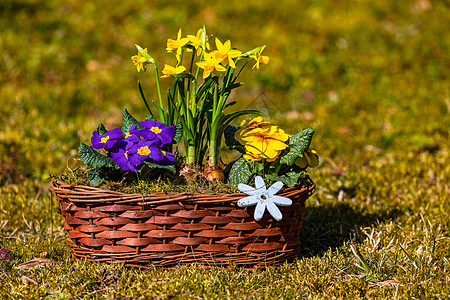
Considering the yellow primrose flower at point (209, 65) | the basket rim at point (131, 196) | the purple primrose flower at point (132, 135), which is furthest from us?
the purple primrose flower at point (132, 135)

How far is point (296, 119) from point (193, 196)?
11.4 feet

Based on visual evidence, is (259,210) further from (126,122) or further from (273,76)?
(273,76)

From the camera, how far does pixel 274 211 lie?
103 inches

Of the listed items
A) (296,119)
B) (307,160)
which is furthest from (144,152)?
(296,119)

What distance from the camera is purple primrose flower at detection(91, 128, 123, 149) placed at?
2724 millimetres

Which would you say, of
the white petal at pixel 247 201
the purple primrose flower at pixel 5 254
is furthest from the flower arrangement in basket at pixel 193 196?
the purple primrose flower at pixel 5 254

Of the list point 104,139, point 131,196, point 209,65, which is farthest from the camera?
point 104,139

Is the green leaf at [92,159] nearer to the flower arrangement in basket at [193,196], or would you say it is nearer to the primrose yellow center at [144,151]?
the flower arrangement in basket at [193,196]

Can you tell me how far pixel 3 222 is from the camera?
3.58 meters

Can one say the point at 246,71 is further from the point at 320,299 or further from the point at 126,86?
the point at 320,299

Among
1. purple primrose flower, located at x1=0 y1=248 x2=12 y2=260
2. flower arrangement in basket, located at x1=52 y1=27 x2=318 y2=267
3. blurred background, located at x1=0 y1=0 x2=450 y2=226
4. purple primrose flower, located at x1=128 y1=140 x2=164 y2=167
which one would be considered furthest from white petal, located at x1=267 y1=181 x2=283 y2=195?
purple primrose flower, located at x1=0 y1=248 x2=12 y2=260

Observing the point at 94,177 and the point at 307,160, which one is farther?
the point at 307,160

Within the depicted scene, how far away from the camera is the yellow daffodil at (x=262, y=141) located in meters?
2.72

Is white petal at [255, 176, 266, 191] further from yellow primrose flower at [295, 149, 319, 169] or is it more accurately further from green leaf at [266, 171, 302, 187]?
yellow primrose flower at [295, 149, 319, 169]
